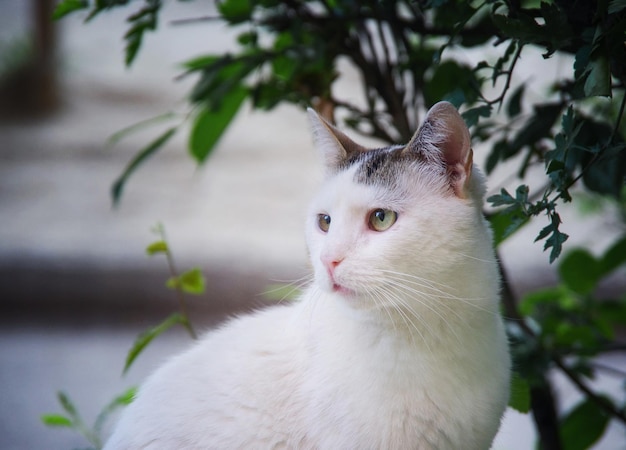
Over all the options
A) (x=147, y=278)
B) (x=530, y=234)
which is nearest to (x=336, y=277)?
(x=147, y=278)

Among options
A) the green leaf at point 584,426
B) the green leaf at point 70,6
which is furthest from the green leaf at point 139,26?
the green leaf at point 584,426

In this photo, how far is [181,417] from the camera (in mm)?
880

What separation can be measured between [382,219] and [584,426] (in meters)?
0.70

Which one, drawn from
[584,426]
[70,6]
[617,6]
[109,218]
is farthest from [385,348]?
[109,218]

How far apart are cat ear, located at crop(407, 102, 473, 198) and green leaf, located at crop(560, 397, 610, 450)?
25.7 inches

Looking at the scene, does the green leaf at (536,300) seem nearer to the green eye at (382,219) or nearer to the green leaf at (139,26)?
the green eye at (382,219)

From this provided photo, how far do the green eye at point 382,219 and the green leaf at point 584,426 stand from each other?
2.22ft

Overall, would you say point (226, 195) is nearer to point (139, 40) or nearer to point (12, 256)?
point (12, 256)

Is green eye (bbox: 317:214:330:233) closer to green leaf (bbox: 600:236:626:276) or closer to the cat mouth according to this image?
the cat mouth

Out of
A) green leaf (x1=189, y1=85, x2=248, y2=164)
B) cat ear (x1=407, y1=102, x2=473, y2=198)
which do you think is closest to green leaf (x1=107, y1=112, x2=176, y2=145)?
green leaf (x1=189, y1=85, x2=248, y2=164)

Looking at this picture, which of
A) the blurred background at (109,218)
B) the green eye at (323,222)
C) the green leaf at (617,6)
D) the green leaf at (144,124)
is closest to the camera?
the green leaf at (617,6)

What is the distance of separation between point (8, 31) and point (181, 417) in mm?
3494

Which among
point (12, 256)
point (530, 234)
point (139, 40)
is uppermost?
point (139, 40)

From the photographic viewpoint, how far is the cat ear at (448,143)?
0.81m
